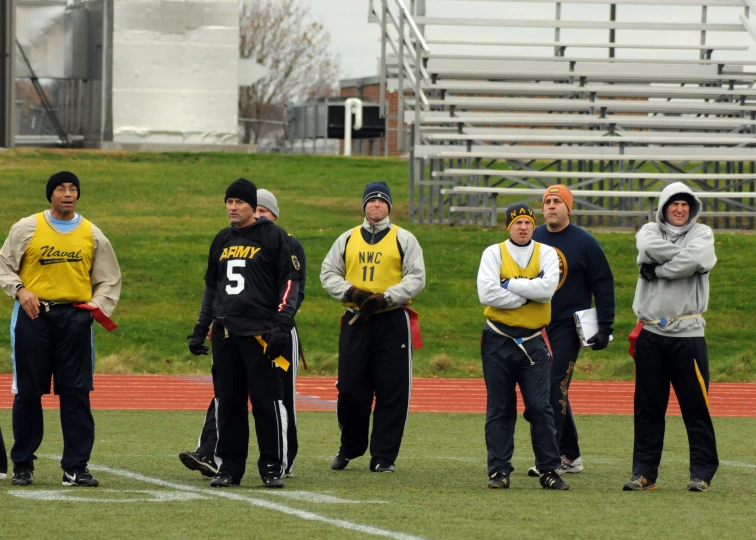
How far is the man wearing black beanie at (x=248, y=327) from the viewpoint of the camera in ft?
27.8

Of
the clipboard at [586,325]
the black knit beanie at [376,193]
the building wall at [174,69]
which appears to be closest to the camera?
the clipboard at [586,325]

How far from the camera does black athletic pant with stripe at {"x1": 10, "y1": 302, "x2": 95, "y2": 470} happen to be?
8430 millimetres

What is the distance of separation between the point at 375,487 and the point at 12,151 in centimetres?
2512

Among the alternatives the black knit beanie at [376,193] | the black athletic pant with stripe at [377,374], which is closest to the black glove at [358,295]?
the black athletic pant with stripe at [377,374]

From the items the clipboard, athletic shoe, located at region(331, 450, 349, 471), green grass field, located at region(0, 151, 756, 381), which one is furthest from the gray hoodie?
green grass field, located at region(0, 151, 756, 381)

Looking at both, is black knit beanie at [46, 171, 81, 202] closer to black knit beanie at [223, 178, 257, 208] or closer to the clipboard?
black knit beanie at [223, 178, 257, 208]

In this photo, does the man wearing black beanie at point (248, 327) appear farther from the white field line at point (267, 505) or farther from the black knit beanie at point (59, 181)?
the black knit beanie at point (59, 181)

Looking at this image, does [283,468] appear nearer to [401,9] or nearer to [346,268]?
[346,268]

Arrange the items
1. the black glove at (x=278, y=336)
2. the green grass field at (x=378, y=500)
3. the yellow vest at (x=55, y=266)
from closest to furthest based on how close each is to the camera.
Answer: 1. the green grass field at (x=378, y=500)
2. the black glove at (x=278, y=336)
3. the yellow vest at (x=55, y=266)

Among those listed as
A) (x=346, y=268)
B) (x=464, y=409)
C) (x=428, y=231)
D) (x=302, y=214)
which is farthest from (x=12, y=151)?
(x=346, y=268)

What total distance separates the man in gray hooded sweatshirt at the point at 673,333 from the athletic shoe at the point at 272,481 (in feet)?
6.74

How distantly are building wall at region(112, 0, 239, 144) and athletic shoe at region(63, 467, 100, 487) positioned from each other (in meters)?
26.9

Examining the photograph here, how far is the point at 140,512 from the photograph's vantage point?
7.32 metres

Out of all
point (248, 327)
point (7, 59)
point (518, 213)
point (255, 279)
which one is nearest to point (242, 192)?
point (255, 279)
